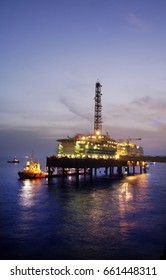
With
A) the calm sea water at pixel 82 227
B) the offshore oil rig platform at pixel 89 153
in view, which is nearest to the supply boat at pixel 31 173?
the offshore oil rig platform at pixel 89 153

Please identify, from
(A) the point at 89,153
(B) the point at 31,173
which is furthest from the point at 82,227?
(A) the point at 89,153

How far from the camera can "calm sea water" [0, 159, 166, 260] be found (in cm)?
3478

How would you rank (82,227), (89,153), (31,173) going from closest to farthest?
(82,227) < (31,173) < (89,153)

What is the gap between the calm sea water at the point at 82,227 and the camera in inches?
1369

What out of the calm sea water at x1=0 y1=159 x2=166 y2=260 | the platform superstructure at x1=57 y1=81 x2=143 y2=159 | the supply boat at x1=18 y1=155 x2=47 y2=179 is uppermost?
the platform superstructure at x1=57 y1=81 x2=143 y2=159

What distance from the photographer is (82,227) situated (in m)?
46.2

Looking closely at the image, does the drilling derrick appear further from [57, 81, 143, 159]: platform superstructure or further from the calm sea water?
the calm sea water

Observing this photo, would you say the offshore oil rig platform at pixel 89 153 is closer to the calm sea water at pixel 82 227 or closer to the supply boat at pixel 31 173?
the supply boat at pixel 31 173

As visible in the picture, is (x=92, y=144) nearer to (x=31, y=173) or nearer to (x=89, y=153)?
(x=89, y=153)

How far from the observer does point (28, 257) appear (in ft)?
108

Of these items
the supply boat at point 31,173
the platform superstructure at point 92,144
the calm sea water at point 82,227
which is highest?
the platform superstructure at point 92,144

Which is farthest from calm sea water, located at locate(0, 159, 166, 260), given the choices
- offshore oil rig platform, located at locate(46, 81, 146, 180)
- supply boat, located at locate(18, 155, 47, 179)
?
supply boat, located at locate(18, 155, 47, 179)
